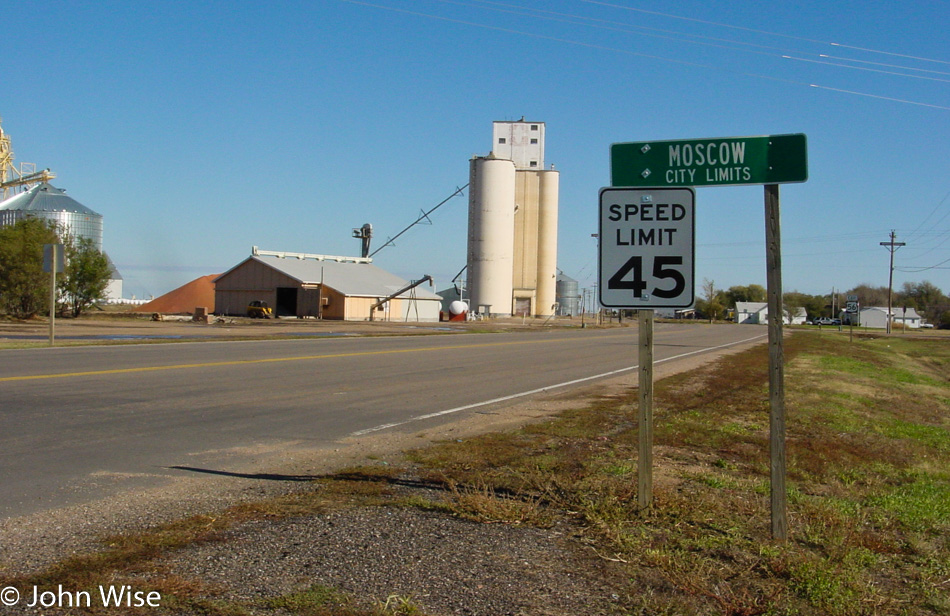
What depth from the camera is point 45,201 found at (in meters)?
95.1

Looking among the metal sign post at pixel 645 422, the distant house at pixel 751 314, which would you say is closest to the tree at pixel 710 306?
the distant house at pixel 751 314

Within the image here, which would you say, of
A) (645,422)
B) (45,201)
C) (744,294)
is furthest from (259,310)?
(744,294)

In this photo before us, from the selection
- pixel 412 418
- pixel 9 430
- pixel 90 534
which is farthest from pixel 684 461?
pixel 9 430

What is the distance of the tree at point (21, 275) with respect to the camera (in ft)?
149

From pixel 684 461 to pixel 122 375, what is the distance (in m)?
11.4

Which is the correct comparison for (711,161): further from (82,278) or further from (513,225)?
(513,225)

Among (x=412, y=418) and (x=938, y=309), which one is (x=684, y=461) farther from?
(x=938, y=309)

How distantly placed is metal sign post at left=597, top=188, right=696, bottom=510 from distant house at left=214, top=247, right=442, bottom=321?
193 ft

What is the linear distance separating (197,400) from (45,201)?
3758 inches

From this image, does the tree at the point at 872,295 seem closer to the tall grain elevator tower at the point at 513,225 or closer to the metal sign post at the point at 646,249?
the tall grain elevator tower at the point at 513,225

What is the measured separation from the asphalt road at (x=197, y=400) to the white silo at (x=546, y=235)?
6505 cm

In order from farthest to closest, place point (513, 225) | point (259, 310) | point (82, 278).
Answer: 1. point (513, 225)
2. point (259, 310)
3. point (82, 278)

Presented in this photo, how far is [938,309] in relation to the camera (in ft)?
509

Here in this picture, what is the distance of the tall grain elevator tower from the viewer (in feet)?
268
